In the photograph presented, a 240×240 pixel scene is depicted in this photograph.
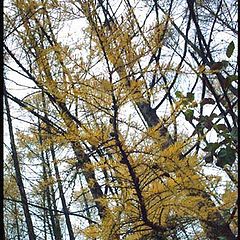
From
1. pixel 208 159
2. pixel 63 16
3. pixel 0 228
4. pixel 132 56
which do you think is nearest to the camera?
pixel 0 228

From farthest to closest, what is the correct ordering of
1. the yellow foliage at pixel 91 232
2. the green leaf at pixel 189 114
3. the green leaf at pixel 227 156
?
the yellow foliage at pixel 91 232
the green leaf at pixel 189 114
the green leaf at pixel 227 156

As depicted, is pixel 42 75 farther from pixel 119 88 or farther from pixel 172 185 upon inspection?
pixel 172 185

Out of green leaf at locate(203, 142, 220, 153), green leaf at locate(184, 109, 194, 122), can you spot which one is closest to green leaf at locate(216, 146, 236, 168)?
green leaf at locate(203, 142, 220, 153)

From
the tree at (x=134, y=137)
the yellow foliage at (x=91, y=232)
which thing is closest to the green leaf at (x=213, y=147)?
the tree at (x=134, y=137)

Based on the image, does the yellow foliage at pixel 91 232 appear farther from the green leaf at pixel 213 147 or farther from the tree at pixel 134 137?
the green leaf at pixel 213 147

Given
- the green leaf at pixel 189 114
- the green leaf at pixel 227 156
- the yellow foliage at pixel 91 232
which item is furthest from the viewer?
the yellow foliage at pixel 91 232

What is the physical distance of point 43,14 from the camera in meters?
1.43

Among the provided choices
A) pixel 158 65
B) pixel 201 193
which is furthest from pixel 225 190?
pixel 158 65

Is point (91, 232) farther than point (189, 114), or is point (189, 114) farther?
point (91, 232)

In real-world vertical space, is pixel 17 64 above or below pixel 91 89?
above

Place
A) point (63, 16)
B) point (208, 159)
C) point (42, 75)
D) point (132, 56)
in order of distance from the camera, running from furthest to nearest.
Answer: point (63, 16)
point (42, 75)
point (132, 56)
point (208, 159)

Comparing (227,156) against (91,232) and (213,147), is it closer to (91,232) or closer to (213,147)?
(213,147)

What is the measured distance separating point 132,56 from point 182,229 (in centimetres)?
56

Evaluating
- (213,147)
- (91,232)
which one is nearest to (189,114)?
(213,147)
